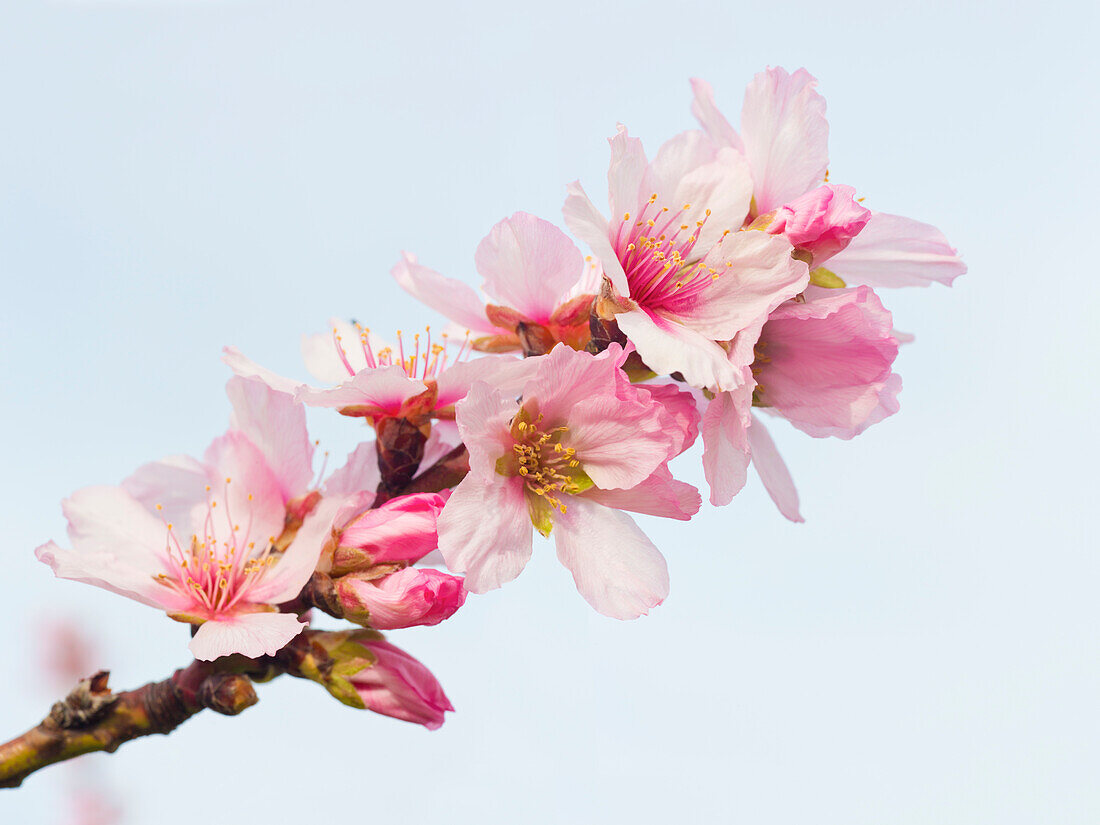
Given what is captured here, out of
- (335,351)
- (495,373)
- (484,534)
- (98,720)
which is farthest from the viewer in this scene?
(335,351)

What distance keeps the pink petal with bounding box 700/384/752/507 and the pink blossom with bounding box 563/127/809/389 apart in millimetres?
75

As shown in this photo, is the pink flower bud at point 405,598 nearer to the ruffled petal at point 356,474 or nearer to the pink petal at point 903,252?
the ruffled petal at point 356,474

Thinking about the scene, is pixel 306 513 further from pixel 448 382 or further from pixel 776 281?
pixel 776 281

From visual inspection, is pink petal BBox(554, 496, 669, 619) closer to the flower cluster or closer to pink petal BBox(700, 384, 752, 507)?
the flower cluster

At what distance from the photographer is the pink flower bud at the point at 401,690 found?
3.70ft

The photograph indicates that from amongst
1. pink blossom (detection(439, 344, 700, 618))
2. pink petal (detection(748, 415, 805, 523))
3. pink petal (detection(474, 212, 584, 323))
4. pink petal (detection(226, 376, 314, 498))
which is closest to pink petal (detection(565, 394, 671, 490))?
pink blossom (detection(439, 344, 700, 618))

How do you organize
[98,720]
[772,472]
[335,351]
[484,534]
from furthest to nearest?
[335,351] < [772,472] < [98,720] < [484,534]

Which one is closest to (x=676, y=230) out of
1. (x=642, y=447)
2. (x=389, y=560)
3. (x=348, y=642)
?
(x=642, y=447)

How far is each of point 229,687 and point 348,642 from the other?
0.16 metres

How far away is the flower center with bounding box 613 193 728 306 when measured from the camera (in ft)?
3.82

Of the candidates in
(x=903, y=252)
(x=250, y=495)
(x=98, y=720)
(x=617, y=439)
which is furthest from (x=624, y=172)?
(x=98, y=720)

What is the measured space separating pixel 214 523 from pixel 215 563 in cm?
8

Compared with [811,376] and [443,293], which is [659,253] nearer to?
[811,376]

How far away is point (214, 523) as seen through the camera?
4.33 feet
